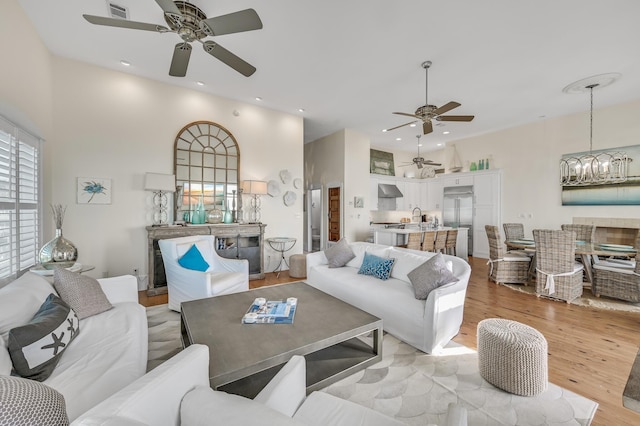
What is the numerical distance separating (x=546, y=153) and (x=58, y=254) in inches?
345

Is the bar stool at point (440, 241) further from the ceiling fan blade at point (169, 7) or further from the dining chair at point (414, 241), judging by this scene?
the ceiling fan blade at point (169, 7)

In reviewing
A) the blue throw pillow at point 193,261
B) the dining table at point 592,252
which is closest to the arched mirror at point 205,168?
the blue throw pillow at point 193,261

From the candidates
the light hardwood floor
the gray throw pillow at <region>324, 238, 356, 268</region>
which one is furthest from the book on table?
the light hardwood floor

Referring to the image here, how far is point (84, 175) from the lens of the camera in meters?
4.04

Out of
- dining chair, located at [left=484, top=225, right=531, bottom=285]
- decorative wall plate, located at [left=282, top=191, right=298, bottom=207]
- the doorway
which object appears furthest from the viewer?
the doorway

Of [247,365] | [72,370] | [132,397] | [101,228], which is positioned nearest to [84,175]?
[101,228]

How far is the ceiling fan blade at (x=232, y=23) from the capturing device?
2225 mm

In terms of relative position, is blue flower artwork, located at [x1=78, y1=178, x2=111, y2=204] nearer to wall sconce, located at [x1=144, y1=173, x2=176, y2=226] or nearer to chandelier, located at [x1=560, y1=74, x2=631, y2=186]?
wall sconce, located at [x1=144, y1=173, x2=176, y2=226]

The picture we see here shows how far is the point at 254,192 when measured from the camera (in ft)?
16.8

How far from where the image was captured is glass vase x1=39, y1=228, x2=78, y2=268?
2.78 meters

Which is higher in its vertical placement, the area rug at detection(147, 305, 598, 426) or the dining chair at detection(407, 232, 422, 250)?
the dining chair at detection(407, 232, 422, 250)

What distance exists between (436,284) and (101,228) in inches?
188

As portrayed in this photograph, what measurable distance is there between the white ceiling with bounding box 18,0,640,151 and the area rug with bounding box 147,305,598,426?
3459 millimetres

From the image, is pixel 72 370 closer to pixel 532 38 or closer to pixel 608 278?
pixel 532 38
